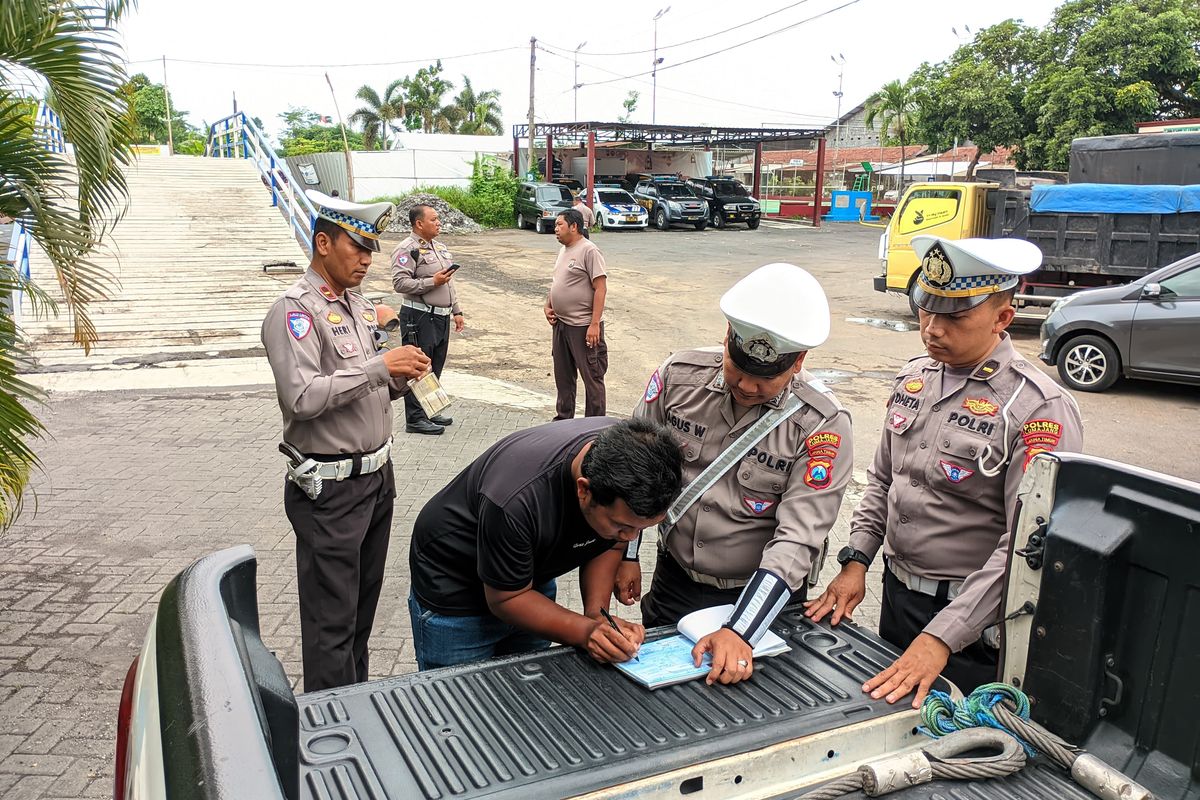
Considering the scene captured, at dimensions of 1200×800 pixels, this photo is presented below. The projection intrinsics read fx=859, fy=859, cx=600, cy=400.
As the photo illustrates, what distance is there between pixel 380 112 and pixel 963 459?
185 feet

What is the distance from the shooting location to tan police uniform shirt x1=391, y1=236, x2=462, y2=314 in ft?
23.8

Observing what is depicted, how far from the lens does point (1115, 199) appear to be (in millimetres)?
11555

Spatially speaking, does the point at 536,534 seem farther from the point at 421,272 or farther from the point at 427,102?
the point at 427,102

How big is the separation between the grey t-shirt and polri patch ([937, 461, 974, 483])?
95 centimetres

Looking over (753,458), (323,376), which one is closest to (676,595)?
(753,458)

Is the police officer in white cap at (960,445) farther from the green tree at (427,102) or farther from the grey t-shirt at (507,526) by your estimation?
the green tree at (427,102)

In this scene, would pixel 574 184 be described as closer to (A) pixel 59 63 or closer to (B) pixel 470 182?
(B) pixel 470 182

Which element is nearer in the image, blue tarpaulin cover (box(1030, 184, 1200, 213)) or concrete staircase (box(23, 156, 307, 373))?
concrete staircase (box(23, 156, 307, 373))

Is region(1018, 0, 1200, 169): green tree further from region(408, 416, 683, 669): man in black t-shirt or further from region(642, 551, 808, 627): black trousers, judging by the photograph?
region(408, 416, 683, 669): man in black t-shirt

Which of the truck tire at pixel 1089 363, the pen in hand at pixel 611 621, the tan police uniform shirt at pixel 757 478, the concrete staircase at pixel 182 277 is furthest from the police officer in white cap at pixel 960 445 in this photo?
the truck tire at pixel 1089 363

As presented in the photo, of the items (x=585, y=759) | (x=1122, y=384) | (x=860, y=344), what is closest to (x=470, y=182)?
(x=860, y=344)

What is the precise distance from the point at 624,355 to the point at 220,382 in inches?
181

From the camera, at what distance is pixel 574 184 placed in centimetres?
3297

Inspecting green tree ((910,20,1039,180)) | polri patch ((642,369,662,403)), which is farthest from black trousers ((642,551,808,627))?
green tree ((910,20,1039,180))
